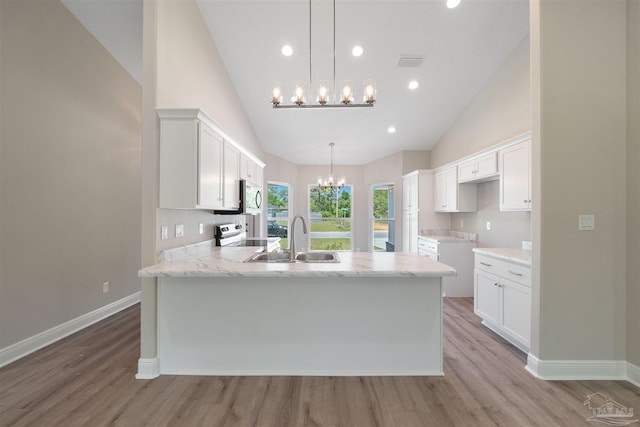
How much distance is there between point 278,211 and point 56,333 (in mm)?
4897

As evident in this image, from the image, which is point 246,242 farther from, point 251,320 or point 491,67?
point 491,67

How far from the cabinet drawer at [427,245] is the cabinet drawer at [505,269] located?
1.23 meters

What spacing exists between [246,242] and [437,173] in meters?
3.80

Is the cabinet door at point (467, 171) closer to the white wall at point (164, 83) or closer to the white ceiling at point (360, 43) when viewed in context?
the white ceiling at point (360, 43)

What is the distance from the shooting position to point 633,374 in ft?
7.25

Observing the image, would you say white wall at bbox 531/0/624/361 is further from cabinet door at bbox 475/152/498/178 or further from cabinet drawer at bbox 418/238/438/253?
cabinet drawer at bbox 418/238/438/253

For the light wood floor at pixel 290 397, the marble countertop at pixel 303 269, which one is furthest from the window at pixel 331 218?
the marble countertop at pixel 303 269

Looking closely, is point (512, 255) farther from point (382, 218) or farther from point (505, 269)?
point (382, 218)

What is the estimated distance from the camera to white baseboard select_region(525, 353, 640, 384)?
7.43ft

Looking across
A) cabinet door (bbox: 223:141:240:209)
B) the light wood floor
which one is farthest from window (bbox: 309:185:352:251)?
the light wood floor

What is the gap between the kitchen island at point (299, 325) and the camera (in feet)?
7.41

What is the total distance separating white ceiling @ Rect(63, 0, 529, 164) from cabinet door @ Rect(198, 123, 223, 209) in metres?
1.67

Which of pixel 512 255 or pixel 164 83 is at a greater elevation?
pixel 164 83

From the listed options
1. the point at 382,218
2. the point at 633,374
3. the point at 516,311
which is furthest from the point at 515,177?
the point at 382,218
